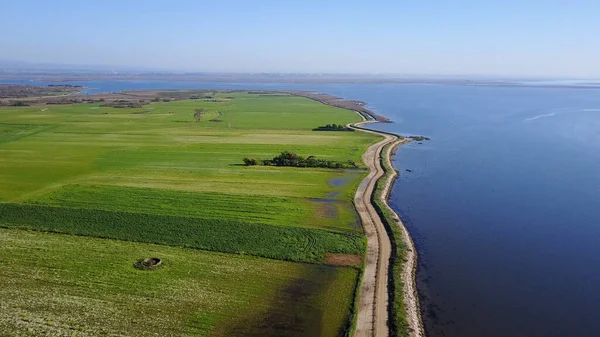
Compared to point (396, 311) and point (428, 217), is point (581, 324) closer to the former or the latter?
point (396, 311)

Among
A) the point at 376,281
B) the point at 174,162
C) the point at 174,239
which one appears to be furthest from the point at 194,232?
the point at 174,162

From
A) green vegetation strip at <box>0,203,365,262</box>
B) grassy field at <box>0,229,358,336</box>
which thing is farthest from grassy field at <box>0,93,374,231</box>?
grassy field at <box>0,229,358,336</box>

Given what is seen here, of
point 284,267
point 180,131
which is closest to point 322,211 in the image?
point 284,267

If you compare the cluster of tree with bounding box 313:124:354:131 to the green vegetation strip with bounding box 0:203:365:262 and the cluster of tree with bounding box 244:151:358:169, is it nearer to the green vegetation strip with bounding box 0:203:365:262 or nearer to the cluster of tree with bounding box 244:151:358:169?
the cluster of tree with bounding box 244:151:358:169

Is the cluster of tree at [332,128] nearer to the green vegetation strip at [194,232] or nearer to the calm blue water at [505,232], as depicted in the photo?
the calm blue water at [505,232]

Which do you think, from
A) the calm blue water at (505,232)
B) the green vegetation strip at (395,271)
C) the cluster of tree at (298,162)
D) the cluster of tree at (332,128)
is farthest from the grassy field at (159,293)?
the cluster of tree at (332,128)
